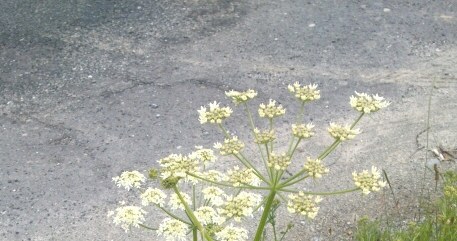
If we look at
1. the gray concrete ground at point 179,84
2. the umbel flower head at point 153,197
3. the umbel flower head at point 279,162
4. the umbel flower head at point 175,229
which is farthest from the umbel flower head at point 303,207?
the gray concrete ground at point 179,84

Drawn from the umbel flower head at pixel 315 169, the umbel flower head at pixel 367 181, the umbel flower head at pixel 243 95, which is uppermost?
the umbel flower head at pixel 243 95

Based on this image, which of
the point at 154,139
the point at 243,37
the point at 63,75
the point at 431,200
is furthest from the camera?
the point at 243,37

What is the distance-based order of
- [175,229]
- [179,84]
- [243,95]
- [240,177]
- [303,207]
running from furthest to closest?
[179,84]
[243,95]
[175,229]
[240,177]
[303,207]

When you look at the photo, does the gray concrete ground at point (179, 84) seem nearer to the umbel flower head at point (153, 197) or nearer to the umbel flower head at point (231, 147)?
the umbel flower head at point (153, 197)

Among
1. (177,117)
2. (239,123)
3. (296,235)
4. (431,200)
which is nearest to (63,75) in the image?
(177,117)

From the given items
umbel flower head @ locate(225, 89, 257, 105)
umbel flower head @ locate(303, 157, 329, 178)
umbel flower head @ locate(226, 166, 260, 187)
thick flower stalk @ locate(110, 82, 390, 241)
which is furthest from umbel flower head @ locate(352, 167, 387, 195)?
umbel flower head @ locate(225, 89, 257, 105)

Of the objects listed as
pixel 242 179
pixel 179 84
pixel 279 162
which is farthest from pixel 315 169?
pixel 179 84

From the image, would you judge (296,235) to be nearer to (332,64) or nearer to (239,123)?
(239,123)

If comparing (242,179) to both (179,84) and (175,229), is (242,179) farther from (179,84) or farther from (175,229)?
(179,84)
